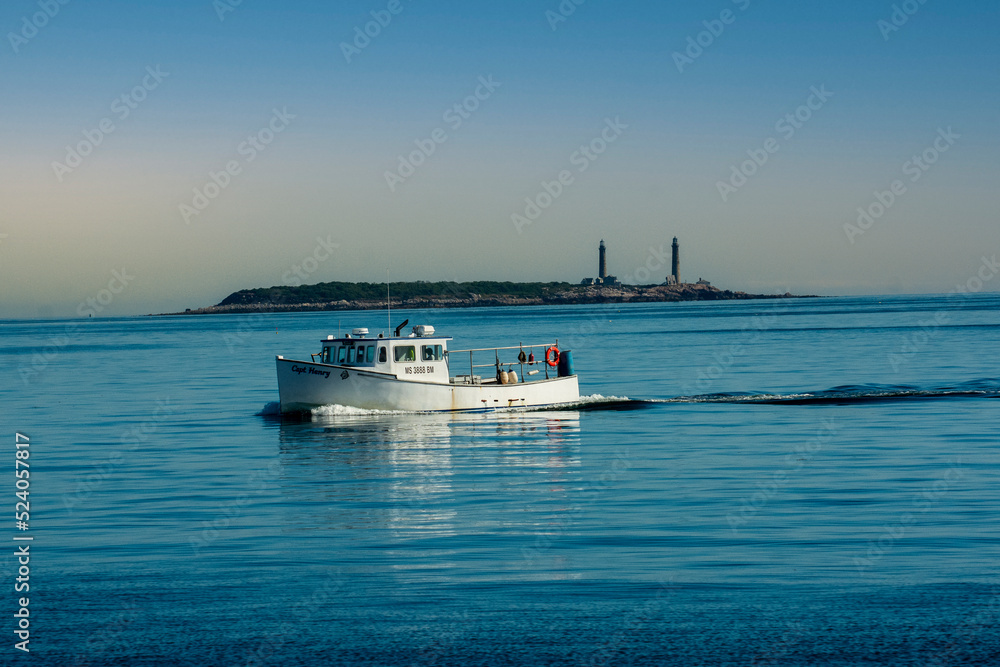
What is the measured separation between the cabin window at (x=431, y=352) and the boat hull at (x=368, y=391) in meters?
1.25

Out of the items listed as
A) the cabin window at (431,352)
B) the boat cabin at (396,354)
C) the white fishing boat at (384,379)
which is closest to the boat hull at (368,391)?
the white fishing boat at (384,379)

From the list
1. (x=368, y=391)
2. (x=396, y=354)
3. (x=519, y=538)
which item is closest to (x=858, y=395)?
(x=396, y=354)

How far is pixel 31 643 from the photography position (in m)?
12.2

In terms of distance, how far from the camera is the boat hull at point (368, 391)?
131 feet

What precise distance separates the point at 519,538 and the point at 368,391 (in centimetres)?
2270

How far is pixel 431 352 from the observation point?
41156 millimetres

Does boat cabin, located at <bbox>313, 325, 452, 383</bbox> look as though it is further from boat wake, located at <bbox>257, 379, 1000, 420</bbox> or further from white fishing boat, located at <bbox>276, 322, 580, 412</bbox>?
boat wake, located at <bbox>257, 379, 1000, 420</bbox>

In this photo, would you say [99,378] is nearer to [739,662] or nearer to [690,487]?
[690,487]

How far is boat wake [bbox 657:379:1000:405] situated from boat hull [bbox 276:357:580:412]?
10.2 meters

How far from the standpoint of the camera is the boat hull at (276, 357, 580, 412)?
131 feet

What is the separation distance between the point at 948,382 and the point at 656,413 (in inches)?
757

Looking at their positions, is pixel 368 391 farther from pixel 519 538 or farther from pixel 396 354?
pixel 519 538

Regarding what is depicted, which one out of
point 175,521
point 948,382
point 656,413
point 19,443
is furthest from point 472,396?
point 948,382

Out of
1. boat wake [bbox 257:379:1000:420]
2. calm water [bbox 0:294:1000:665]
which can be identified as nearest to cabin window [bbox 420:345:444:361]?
calm water [bbox 0:294:1000:665]
